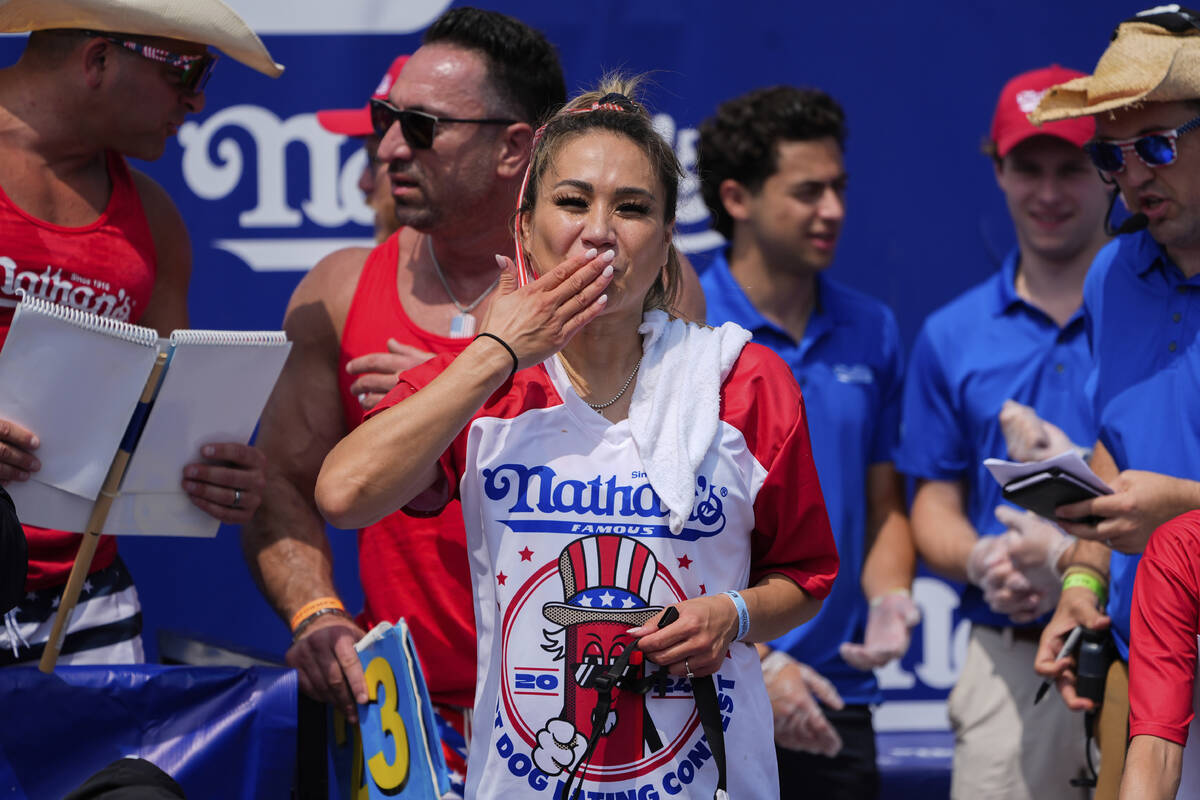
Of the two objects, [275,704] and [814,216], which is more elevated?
→ [814,216]

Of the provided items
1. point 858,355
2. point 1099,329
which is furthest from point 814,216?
point 1099,329

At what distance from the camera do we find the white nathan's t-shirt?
203 centimetres

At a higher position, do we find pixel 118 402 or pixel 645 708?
pixel 118 402

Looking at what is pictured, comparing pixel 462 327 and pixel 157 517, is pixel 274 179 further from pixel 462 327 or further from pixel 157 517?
pixel 157 517

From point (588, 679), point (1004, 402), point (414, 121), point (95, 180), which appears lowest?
point (588, 679)

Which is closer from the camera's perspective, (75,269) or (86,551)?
(86,551)

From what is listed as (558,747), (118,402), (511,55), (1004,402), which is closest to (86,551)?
(118,402)

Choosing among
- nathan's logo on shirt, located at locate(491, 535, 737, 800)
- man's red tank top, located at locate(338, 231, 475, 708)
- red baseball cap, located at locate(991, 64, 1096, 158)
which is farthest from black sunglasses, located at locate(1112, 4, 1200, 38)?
nathan's logo on shirt, located at locate(491, 535, 737, 800)

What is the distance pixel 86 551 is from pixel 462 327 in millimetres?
828

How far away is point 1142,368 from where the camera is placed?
2957mm

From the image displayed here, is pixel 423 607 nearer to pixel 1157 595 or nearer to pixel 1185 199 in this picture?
pixel 1157 595

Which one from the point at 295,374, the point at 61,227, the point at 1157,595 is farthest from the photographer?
the point at 295,374

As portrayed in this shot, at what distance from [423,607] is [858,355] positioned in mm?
1612

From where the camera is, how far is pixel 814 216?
3.91 metres
